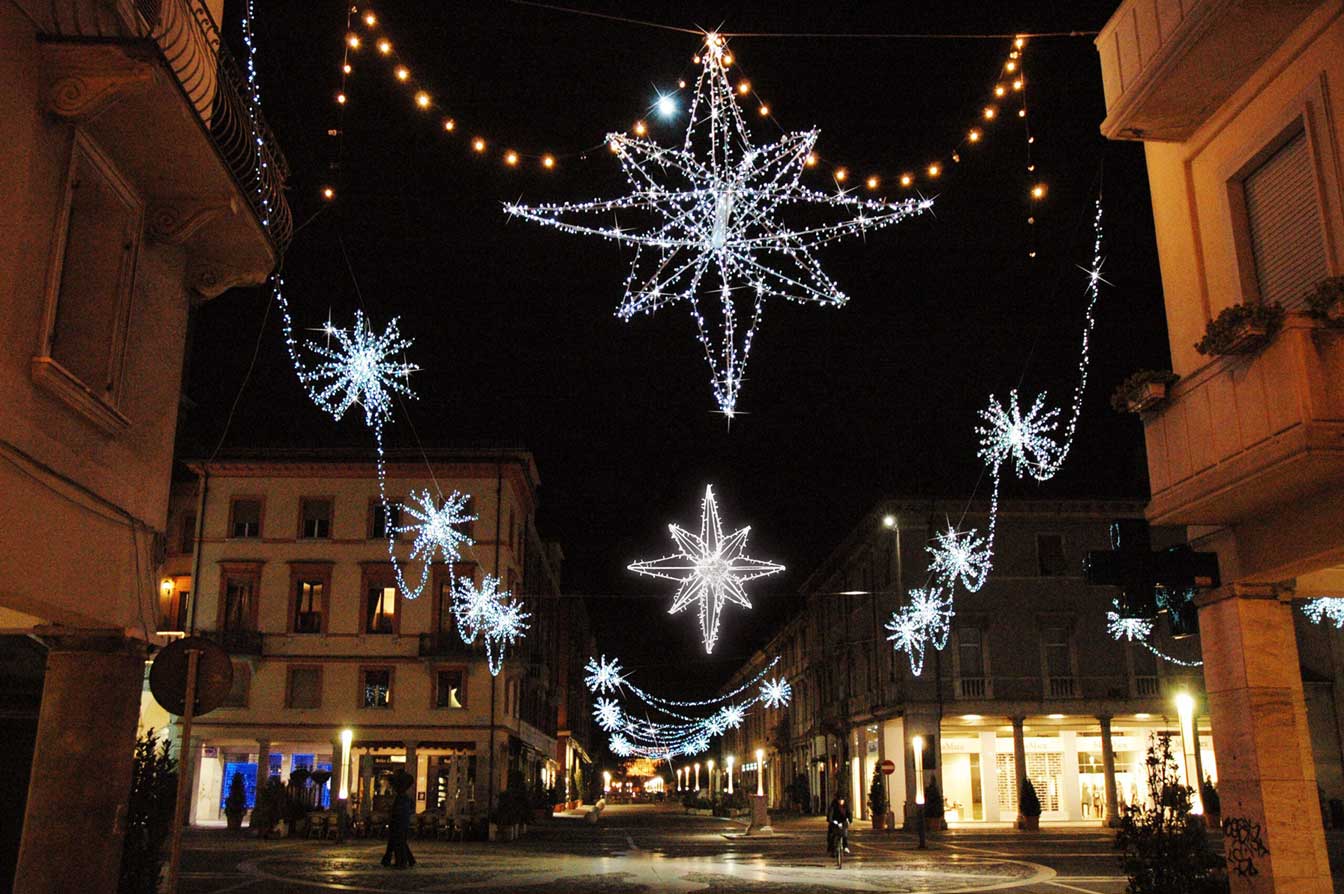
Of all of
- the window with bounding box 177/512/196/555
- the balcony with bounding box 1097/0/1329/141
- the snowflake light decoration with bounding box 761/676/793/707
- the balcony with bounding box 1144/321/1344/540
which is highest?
the window with bounding box 177/512/196/555

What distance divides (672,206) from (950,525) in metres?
32.0

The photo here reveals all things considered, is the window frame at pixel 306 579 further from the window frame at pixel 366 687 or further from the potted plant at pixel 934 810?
the potted plant at pixel 934 810

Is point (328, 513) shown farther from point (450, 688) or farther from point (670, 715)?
point (670, 715)

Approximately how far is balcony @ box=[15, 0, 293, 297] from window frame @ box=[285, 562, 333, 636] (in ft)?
106

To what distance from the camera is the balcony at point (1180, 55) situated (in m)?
9.45

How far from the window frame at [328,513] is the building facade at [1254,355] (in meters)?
34.8

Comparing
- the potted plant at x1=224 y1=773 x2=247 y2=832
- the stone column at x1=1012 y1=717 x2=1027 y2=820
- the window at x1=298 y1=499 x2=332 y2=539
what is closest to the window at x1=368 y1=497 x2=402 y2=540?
the window at x1=298 y1=499 x2=332 y2=539

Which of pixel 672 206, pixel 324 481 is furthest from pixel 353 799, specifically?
pixel 672 206

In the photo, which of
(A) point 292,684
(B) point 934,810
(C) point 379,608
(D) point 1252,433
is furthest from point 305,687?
(D) point 1252,433

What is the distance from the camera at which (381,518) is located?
41.5 metres

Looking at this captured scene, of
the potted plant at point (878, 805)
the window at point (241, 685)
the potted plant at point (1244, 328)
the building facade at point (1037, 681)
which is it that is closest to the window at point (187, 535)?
the window at point (241, 685)

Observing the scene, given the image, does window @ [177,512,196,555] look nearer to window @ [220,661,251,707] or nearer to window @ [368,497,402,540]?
window @ [220,661,251,707]

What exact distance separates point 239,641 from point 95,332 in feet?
112

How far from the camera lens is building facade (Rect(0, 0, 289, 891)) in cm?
694
